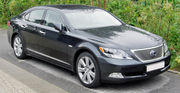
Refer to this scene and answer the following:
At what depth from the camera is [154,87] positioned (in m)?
5.33

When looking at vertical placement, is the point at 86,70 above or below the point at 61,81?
above

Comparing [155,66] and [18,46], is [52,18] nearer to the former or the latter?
[18,46]

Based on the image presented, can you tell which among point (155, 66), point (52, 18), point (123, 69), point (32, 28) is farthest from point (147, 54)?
point (32, 28)

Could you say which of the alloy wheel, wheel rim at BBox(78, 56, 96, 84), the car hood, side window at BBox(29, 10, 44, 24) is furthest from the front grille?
the alloy wheel

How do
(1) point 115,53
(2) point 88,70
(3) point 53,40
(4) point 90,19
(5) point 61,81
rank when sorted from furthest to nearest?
(4) point 90,19 < (3) point 53,40 < (5) point 61,81 < (2) point 88,70 < (1) point 115,53

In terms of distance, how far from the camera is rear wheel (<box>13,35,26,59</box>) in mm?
7422

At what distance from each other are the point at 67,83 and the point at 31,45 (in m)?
1.87

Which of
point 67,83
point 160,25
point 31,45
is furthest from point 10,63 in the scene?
point 160,25

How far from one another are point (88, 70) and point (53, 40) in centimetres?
127

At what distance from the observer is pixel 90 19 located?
6.26 metres

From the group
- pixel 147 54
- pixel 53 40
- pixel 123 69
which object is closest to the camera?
pixel 123 69

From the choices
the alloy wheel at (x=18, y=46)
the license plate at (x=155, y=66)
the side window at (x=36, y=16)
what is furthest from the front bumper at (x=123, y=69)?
the alloy wheel at (x=18, y=46)

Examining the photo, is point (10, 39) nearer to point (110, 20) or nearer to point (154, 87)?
point (110, 20)

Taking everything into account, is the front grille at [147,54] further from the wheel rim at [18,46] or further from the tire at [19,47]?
the wheel rim at [18,46]
